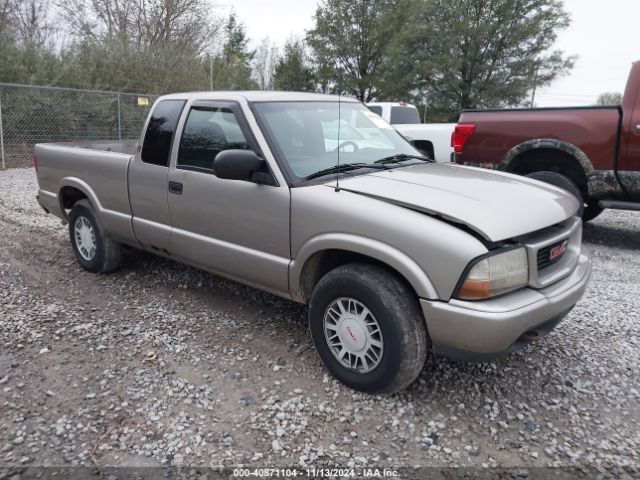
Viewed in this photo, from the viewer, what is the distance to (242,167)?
131 inches

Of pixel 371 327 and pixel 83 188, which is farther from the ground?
pixel 83 188

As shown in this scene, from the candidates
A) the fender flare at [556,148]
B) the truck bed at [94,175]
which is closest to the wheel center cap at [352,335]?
the truck bed at [94,175]

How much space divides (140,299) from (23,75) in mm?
12570

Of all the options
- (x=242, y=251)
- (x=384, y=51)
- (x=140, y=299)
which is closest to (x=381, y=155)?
(x=242, y=251)

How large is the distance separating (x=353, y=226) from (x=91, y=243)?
3.34 metres

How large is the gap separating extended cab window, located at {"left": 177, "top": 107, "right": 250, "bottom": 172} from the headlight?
1869 mm

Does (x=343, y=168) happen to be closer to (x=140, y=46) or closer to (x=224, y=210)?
(x=224, y=210)

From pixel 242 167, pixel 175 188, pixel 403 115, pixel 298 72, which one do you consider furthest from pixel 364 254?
pixel 298 72

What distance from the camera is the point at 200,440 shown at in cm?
275

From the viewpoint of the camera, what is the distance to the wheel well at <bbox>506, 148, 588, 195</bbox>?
6430 millimetres

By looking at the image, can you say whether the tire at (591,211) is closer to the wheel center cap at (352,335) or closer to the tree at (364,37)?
the wheel center cap at (352,335)

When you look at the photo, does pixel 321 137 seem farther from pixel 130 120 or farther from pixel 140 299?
pixel 130 120

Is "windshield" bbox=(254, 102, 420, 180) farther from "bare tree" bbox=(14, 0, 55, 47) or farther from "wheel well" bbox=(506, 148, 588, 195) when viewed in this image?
"bare tree" bbox=(14, 0, 55, 47)

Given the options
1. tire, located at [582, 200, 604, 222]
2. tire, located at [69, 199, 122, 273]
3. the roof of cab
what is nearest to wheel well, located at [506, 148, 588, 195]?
tire, located at [582, 200, 604, 222]
